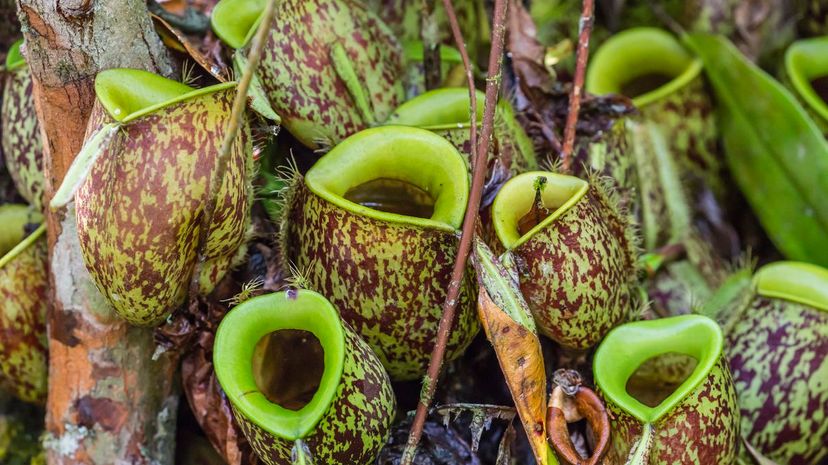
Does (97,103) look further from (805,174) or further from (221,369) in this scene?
(805,174)

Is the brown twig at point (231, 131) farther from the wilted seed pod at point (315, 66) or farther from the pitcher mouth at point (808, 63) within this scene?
the pitcher mouth at point (808, 63)

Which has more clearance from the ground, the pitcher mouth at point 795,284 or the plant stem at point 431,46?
the plant stem at point 431,46

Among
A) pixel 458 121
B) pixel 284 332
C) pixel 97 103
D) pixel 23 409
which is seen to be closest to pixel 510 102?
Result: pixel 458 121

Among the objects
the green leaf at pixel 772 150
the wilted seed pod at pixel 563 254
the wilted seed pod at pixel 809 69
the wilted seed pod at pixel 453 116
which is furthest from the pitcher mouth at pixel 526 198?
the wilted seed pod at pixel 809 69

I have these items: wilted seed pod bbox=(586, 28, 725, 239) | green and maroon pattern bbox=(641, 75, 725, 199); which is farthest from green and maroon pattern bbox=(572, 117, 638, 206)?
green and maroon pattern bbox=(641, 75, 725, 199)

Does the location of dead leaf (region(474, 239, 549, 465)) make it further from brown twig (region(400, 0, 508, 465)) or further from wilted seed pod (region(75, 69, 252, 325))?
wilted seed pod (region(75, 69, 252, 325))

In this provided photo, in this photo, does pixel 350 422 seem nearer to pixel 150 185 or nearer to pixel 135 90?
pixel 150 185
